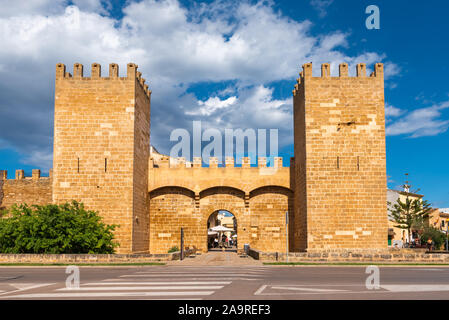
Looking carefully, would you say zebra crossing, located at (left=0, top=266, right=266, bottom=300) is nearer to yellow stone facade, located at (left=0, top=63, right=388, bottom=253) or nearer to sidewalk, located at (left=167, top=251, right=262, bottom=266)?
sidewalk, located at (left=167, top=251, right=262, bottom=266)

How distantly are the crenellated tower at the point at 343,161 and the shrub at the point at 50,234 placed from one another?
10.5 m

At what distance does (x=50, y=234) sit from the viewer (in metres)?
19.3

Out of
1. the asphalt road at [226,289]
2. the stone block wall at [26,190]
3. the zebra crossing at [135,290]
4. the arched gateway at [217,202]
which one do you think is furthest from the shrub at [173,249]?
the zebra crossing at [135,290]

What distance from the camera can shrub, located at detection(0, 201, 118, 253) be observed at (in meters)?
19.1

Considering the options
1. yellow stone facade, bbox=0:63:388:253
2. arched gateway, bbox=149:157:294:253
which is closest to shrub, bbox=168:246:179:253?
arched gateway, bbox=149:157:294:253

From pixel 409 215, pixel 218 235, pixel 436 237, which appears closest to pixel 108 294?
pixel 436 237

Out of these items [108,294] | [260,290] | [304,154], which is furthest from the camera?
[304,154]

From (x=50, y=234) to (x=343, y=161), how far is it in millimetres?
14407

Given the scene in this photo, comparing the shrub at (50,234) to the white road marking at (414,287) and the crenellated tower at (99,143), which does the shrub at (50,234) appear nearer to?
the crenellated tower at (99,143)

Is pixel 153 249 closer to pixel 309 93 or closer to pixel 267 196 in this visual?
pixel 267 196

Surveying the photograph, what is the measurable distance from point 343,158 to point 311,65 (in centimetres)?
516

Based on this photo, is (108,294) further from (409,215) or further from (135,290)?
(409,215)

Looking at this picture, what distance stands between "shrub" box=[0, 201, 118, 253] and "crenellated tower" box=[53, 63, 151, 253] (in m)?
3.32

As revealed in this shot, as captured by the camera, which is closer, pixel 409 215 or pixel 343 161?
pixel 343 161
